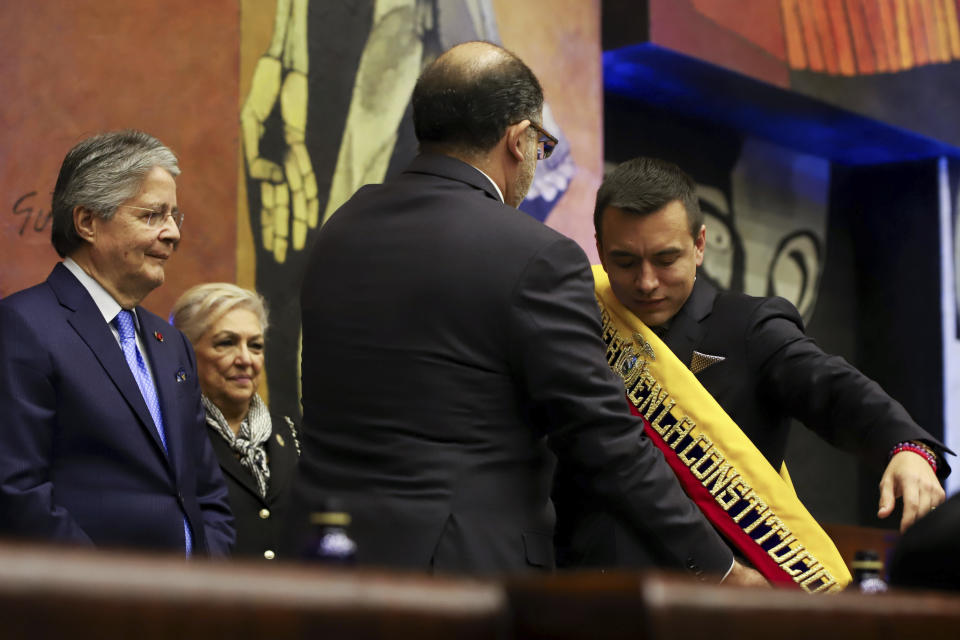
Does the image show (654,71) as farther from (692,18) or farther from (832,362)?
(832,362)

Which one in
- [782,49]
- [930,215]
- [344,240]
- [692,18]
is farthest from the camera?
[930,215]

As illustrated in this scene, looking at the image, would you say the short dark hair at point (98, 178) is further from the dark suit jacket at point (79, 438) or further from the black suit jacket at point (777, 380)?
the black suit jacket at point (777, 380)

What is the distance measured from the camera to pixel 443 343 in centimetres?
163

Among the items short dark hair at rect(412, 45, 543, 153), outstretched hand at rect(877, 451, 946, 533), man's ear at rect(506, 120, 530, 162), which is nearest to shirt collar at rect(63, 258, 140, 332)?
short dark hair at rect(412, 45, 543, 153)

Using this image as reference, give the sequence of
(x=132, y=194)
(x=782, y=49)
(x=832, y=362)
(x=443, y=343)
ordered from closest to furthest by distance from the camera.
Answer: (x=443, y=343) < (x=832, y=362) < (x=132, y=194) < (x=782, y=49)

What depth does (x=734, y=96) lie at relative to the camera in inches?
247

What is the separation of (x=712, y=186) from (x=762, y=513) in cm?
499

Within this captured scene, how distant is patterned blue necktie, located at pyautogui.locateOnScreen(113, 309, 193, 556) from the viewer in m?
2.22

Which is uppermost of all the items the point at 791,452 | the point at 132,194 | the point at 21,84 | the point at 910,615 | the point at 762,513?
the point at 21,84

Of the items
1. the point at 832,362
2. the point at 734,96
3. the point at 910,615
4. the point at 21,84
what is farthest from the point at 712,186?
the point at 910,615

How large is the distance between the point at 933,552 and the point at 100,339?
160 cm

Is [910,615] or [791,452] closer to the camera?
[910,615]

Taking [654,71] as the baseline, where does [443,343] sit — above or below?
below

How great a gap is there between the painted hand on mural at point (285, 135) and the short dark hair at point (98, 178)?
1.54 metres
